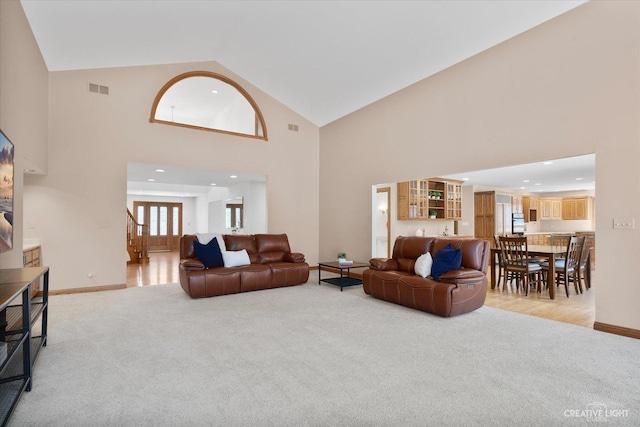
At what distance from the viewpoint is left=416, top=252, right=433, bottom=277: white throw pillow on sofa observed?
4.47m

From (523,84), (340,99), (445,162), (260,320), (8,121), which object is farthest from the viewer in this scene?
(340,99)

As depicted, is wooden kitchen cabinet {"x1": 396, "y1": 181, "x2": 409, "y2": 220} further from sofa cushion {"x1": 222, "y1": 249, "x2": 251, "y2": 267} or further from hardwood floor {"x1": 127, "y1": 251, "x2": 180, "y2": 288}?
hardwood floor {"x1": 127, "y1": 251, "x2": 180, "y2": 288}

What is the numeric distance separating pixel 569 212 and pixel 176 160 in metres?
11.6

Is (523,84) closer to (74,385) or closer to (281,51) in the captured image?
(281,51)

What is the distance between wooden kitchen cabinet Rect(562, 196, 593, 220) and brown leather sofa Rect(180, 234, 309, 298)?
9.47m

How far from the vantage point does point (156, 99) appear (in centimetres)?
601

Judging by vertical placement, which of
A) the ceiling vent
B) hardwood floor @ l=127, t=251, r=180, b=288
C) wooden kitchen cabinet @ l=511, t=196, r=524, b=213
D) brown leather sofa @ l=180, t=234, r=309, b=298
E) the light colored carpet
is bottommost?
hardwood floor @ l=127, t=251, r=180, b=288

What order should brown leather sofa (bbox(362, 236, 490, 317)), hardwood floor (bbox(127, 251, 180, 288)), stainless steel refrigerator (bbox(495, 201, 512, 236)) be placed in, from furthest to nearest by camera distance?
stainless steel refrigerator (bbox(495, 201, 512, 236)), hardwood floor (bbox(127, 251, 180, 288)), brown leather sofa (bbox(362, 236, 490, 317))

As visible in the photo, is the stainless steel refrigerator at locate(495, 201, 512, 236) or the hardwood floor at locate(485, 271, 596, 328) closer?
the hardwood floor at locate(485, 271, 596, 328)

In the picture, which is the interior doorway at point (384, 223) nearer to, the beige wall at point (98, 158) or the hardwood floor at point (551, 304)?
the hardwood floor at point (551, 304)

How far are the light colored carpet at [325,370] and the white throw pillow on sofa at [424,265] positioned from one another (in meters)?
0.64

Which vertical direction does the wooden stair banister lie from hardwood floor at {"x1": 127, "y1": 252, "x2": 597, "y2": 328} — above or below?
above

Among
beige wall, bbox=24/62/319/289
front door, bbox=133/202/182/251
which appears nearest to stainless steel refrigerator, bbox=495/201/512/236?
beige wall, bbox=24/62/319/289

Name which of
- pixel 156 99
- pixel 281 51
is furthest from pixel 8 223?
pixel 281 51
